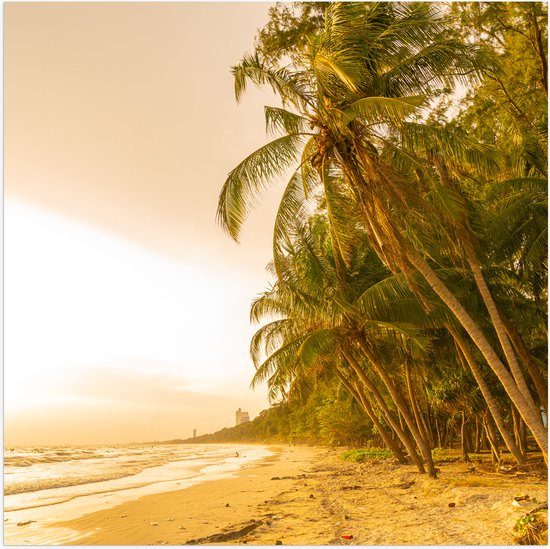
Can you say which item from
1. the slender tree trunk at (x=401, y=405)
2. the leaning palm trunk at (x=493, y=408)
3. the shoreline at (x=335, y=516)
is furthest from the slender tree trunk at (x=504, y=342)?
the slender tree trunk at (x=401, y=405)

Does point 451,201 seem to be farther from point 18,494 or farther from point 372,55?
point 18,494

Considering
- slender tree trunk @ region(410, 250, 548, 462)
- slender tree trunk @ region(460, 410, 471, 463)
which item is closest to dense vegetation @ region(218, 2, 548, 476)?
slender tree trunk @ region(410, 250, 548, 462)

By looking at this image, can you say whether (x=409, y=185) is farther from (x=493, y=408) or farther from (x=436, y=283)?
(x=493, y=408)

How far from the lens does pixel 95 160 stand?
29.5ft

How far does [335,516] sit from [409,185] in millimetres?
5965

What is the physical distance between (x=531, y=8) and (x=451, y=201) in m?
4.26

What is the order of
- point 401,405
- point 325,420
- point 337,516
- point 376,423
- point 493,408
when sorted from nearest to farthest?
1. point 337,516
2. point 493,408
3. point 401,405
4. point 376,423
5. point 325,420

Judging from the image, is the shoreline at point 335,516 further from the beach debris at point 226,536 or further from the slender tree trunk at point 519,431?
the slender tree trunk at point 519,431

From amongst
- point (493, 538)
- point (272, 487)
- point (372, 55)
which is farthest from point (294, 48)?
point (272, 487)

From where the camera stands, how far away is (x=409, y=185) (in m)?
7.51

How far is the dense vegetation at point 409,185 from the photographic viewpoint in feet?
24.2

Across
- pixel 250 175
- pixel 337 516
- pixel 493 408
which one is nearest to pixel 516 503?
pixel 337 516

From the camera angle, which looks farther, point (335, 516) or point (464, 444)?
point (464, 444)

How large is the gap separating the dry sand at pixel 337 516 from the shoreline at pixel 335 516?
1 centimetres
